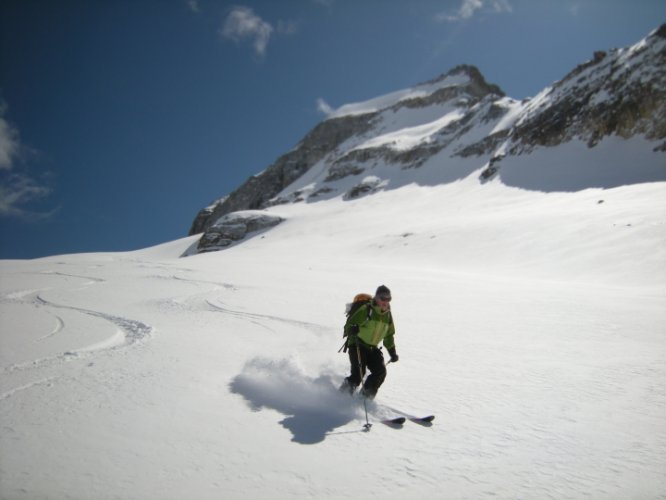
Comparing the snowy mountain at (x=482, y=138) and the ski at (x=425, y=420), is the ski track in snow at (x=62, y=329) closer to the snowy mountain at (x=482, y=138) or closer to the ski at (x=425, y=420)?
the ski at (x=425, y=420)

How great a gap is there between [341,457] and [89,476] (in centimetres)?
193

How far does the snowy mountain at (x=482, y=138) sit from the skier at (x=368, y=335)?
97.0ft

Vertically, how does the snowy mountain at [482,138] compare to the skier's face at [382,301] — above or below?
above

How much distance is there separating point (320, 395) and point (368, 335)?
37.3 inches

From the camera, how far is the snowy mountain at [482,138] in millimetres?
30016

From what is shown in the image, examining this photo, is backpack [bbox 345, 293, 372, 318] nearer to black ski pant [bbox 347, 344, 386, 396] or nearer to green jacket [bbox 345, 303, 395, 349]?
green jacket [bbox 345, 303, 395, 349]

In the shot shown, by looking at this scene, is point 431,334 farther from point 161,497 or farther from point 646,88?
point 646,88

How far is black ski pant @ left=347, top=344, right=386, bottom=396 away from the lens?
4.23 metres

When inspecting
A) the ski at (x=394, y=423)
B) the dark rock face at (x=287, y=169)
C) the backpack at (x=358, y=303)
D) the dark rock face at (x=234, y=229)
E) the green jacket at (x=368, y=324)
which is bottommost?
the ski at (x=394, y=423)

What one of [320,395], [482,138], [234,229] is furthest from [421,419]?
[482,138]

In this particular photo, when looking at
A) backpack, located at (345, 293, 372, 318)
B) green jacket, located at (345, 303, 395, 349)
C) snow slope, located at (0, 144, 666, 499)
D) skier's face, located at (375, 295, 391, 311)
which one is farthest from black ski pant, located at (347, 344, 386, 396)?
skier's face, located at (375, 295, 391, 311)

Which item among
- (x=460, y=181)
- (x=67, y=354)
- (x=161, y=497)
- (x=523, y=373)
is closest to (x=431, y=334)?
(x=523, y=373)

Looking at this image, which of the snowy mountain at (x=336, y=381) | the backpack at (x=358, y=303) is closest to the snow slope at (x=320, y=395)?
the snowy mountain at (x=336, y=381)

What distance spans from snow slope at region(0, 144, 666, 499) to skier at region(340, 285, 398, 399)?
0.32 metres
